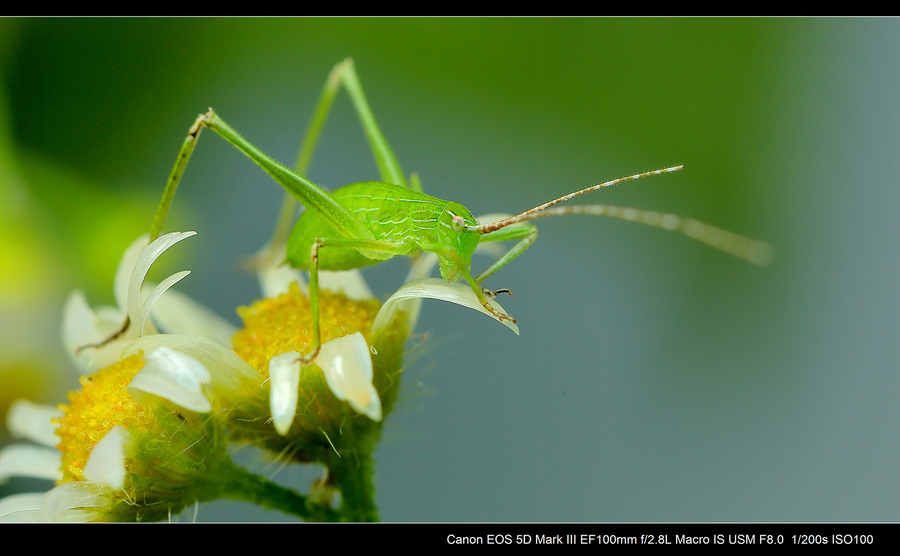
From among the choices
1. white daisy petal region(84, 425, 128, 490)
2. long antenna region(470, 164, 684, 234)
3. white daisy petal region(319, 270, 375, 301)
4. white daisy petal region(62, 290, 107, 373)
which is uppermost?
long antenna region(470, 164, 684, 234)

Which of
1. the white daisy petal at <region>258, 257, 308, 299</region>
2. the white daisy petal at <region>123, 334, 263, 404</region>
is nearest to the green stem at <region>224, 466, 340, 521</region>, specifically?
the white daisy petal at <region>123, 334, 263, 404</region>

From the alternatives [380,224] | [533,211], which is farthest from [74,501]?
[533,211]

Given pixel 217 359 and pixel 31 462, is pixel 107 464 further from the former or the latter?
pixel 31 462

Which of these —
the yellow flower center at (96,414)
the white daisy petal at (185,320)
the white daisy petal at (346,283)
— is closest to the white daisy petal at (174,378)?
the yellow flower center at (96,414)

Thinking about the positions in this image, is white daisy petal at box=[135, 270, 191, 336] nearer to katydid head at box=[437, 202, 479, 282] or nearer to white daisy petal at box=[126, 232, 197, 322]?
white daisy petal at box=[126, 232, 197, 322]

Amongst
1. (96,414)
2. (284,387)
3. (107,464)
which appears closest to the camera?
(107,464)
